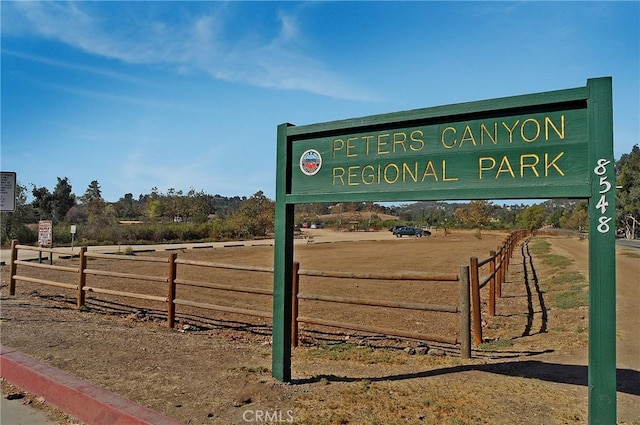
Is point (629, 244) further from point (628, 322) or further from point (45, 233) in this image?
point (45, 233)

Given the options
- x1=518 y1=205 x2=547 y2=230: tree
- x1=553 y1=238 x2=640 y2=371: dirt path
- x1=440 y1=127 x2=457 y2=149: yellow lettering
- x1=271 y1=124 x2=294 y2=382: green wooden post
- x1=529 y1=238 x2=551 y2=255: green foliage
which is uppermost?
x1=518 y1=205 x2=547 y2=230: tree

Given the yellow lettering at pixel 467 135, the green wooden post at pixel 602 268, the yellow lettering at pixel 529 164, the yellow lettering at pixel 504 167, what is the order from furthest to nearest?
the yellow lettering at pixel 467 135, the yellow lettering at pixel 504 167, the yellow lettering at pixel 529 164, the green wooden post at pixel 602 268

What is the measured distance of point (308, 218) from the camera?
9819 centimetres

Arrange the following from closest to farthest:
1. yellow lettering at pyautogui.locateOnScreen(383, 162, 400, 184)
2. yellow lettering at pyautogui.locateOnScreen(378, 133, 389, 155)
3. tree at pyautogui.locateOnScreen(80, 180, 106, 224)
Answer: yellow lettering at pyautogui.locateOnScreen(383, 162, 400, 184) < yellow lettering at pyautogui.locateOnScreen(378, 133, 389, 155) < tree at pyautogui.locateOnScreen(80, 180, 106, 224)

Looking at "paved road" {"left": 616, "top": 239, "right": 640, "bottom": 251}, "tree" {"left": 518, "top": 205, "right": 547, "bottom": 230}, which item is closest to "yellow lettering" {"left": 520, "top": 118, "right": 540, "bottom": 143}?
"paved road" {"left": 616, "top": 239, "right": 640, "bottom": 251}

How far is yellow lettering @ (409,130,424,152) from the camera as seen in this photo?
153 inches

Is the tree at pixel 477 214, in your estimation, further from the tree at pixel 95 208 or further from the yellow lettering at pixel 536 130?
the yellow lettering at pixel 536 130

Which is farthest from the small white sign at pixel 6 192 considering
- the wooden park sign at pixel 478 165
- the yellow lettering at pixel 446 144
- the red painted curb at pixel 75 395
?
the yellow lettering at pixel 446 144

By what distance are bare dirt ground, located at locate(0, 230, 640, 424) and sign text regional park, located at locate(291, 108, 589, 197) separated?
1.87 meters

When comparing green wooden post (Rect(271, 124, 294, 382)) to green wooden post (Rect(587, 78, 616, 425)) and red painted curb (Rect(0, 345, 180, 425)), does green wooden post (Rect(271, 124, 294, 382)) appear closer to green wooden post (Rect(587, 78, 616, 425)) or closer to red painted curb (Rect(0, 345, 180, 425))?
red painted curb (Rect(0, 345, 180, 425))

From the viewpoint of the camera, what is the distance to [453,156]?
371cm

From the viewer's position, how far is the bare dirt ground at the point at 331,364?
150 inches

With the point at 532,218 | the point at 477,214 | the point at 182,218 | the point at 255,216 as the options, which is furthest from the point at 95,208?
the point at 532,218

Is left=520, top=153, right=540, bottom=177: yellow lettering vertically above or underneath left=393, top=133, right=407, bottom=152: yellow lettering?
underneath
